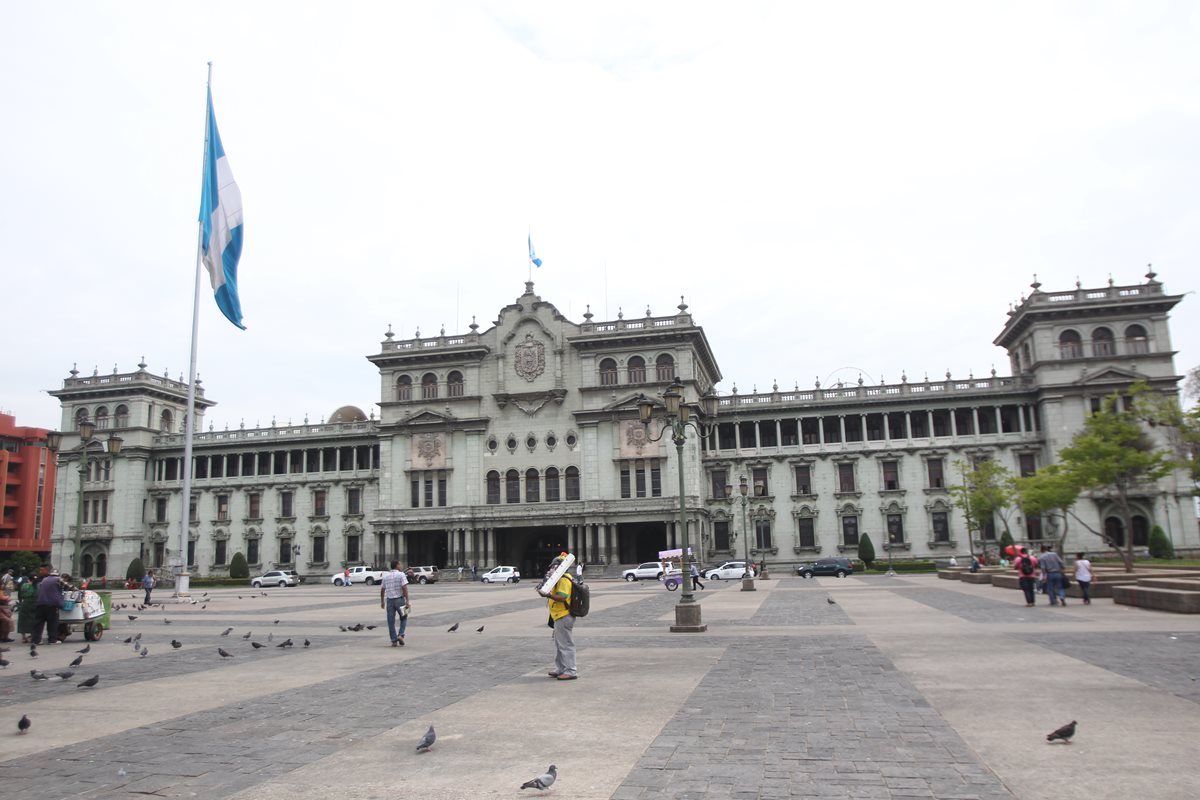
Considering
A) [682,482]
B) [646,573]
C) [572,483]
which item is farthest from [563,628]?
[572,483]

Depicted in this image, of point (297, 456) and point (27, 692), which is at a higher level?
point (297, 456)


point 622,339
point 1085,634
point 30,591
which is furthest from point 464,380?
point 1085,634

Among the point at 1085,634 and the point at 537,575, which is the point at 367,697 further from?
the point at 537,575

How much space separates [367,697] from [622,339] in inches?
2401

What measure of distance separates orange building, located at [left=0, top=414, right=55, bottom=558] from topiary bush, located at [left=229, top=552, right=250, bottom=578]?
28.7m

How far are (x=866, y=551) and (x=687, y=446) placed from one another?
52.6 ft

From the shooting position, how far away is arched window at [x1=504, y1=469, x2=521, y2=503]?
7319 centimetres

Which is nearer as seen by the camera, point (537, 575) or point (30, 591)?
point (30, 591)

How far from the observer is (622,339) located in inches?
2852

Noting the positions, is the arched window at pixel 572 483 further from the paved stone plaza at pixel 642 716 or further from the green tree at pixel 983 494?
the paved stone plaza at pixel 642 716

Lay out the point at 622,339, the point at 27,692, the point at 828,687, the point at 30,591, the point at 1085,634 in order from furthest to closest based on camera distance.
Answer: the point at 622,339, the point at 30,591, the point at 1085,634, the point at 27,692, the point at 828,687

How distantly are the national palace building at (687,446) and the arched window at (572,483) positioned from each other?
12cm

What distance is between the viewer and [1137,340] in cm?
6775

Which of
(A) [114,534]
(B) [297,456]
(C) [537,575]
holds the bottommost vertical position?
(C) [537,575]
